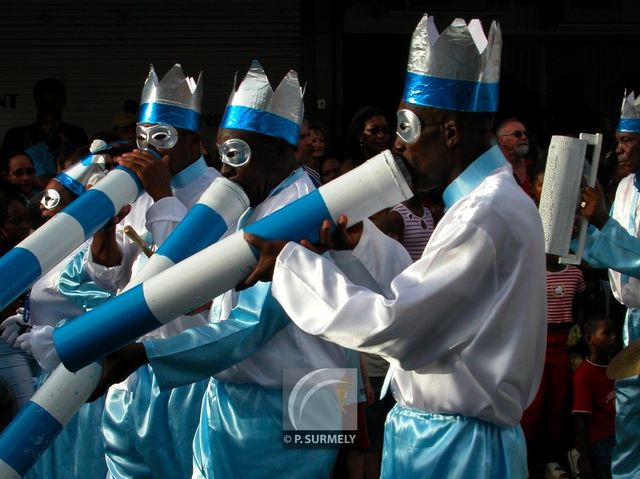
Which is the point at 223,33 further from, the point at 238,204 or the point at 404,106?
the point at 404,106

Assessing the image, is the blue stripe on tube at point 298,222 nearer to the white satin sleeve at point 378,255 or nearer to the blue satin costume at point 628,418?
the white satin sleeve at point 378,255

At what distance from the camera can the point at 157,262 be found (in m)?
4.20

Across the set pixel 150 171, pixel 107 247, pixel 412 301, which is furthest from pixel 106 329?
pixel 107 247

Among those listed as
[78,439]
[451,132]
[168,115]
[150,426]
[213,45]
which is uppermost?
[451,132]

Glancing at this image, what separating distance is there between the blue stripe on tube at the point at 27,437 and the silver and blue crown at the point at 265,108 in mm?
1232

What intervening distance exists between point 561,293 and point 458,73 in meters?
4.03

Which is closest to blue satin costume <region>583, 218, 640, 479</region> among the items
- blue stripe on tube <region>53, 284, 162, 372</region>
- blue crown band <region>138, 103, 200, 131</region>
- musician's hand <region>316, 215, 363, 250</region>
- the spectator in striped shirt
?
the spectator in striped shirt

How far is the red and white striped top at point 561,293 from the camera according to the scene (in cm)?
733

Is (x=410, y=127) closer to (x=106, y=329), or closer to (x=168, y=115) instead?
(x=106, y=329)

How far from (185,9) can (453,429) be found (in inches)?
350

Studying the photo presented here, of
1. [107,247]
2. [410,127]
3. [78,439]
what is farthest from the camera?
[78,439]

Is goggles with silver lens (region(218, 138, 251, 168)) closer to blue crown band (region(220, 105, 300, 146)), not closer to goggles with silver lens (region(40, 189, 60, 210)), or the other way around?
blue crown band (region(220, 105, 300, 146))

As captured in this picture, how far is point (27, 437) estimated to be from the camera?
4.09 m

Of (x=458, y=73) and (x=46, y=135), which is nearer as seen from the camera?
(x=458, y=73)
